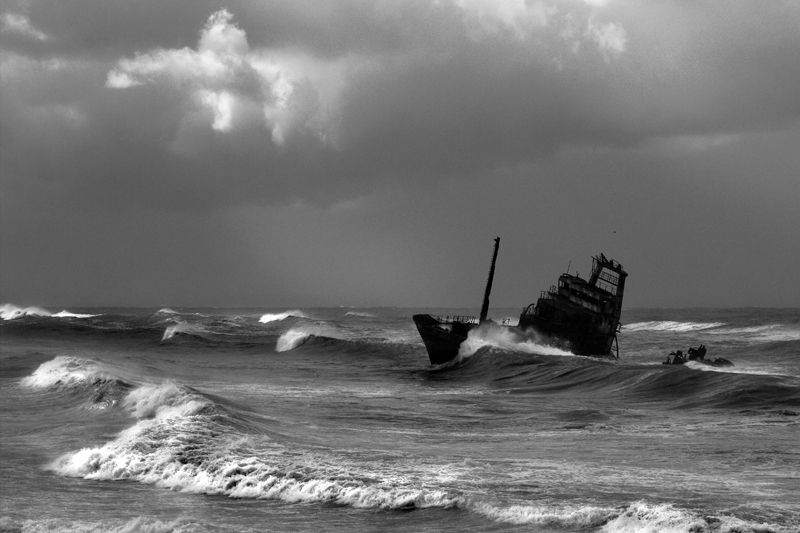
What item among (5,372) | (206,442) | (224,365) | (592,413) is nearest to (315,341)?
(224,365)

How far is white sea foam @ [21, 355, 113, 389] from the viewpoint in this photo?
32375 mm

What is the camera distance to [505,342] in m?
46.7

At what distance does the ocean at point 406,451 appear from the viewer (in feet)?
46.8

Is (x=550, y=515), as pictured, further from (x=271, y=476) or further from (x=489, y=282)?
(x=489, y=282)

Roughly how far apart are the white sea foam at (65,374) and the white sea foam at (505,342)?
54.6 feet

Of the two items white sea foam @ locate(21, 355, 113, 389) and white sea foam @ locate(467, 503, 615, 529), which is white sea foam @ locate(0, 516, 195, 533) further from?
white sea foam @ locate(21, 355, 113, 389)

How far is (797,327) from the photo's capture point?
94.9m

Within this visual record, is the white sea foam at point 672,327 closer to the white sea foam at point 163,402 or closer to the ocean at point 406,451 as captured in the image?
the ocean at point 406,451

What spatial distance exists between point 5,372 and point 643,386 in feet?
81.6

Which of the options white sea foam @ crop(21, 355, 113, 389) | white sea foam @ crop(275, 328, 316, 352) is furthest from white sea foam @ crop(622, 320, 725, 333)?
white sea foam @ crop(21, 355, 113, 389)

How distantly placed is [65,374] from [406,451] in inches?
729

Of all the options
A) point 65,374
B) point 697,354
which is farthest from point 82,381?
point 697,354

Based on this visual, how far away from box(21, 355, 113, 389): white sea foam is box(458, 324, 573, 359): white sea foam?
16.6 meters

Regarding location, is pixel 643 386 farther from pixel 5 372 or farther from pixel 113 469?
pixel 5 372
